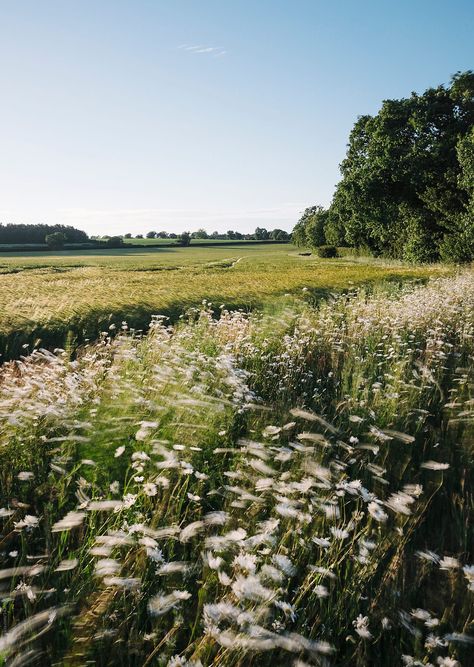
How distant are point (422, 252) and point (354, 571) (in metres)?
49.2

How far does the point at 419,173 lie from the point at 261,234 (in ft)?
398

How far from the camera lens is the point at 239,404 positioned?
4.88m

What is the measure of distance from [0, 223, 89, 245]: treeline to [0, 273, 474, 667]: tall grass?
9975 centimetres

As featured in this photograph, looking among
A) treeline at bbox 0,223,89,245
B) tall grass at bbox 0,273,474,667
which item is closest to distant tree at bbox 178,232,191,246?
treeline at bbox 0,223,89,245

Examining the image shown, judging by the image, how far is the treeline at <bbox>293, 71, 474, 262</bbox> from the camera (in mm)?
43188

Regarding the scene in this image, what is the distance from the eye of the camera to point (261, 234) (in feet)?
540

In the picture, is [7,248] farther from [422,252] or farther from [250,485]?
[250,485]

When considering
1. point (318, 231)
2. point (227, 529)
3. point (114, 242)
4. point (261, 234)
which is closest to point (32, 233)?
point (114, 242)

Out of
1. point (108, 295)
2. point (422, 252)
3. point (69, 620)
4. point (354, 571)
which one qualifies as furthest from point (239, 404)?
point (422, 252)

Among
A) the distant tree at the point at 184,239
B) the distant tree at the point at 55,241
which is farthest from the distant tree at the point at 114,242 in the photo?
the distant tree at the point at 184,239

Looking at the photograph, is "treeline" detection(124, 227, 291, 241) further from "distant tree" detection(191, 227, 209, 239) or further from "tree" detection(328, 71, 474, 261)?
"tree" detection(328, 71, 474, 261)

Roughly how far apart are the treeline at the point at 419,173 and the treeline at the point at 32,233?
2688 inches

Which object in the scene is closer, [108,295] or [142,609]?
[142,609]

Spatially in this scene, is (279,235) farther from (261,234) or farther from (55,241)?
(55,241)
